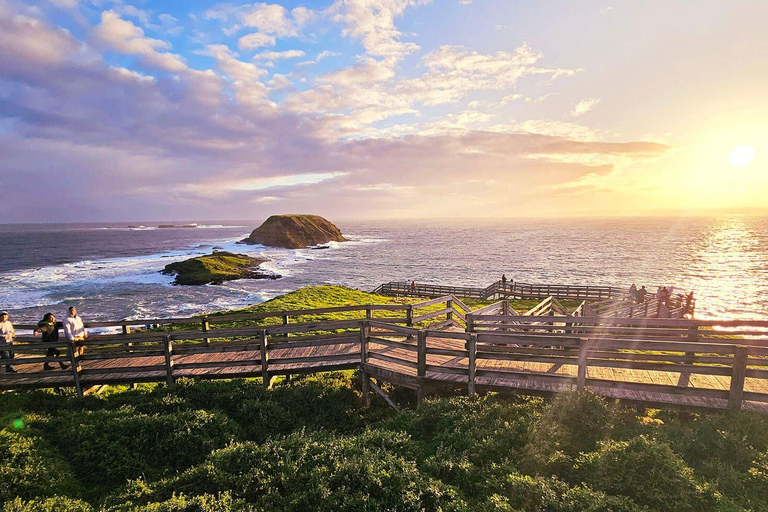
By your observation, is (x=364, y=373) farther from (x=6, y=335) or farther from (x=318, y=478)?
(x=6, y=335)

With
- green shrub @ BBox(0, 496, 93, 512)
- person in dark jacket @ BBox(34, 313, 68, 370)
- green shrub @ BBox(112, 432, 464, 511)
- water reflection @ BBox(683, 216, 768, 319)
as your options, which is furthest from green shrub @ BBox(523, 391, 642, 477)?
water reflection @ BBox(683, 216, 768, 319)

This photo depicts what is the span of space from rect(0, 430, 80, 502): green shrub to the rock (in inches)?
4157

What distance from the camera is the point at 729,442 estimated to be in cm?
578

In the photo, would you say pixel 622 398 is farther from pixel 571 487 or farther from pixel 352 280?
pixel 352 280

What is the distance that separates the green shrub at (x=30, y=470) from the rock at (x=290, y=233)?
106 meters

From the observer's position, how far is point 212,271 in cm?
5656

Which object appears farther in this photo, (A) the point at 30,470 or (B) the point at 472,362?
(B) the point at 472,362

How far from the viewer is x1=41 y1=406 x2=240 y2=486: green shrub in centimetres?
668

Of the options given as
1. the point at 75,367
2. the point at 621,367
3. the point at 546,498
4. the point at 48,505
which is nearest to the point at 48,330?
the point at 75,367

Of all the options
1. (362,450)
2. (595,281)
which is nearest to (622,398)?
(362,450)

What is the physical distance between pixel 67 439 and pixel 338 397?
18.8 ft

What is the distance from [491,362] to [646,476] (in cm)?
469

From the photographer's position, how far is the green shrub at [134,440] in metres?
6.68

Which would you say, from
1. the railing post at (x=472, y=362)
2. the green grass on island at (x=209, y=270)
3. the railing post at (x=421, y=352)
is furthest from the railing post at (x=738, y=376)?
the green grass on island at (x=209, y=270)
